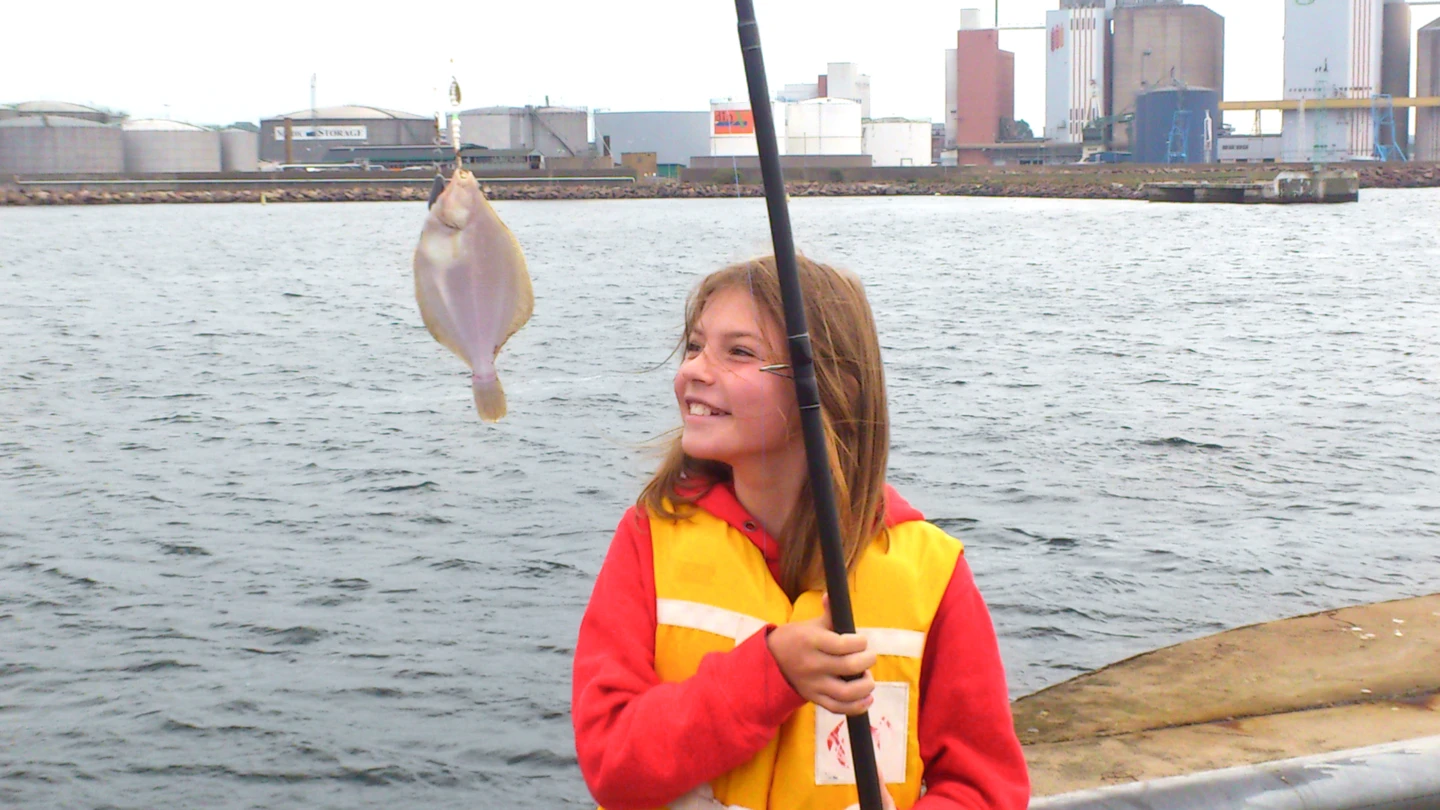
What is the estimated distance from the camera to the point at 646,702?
220 centimetres

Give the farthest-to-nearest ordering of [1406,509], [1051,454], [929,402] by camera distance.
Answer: [929,402]
[1051,454]
[1406,509]

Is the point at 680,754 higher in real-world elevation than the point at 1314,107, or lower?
lower

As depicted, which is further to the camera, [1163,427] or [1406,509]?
[1163,427]

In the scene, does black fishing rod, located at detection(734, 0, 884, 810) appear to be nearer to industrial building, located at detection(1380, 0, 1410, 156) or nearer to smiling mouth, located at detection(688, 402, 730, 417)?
smiling mouth, located at detection(688, 402, 730, 417)

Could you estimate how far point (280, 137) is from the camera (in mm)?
1993

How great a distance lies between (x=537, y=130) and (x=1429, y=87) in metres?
200

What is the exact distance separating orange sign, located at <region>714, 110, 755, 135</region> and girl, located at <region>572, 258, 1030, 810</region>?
0.32 meters

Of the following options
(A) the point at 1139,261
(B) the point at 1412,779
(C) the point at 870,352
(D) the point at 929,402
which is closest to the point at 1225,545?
(D) the point at 929,402

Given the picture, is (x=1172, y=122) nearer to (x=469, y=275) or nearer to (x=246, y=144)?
(x=246, y=144)

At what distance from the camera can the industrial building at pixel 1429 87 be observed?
175 metres

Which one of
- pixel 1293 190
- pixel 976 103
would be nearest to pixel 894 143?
pixel 1293 190

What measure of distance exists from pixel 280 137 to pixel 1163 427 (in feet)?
53.6

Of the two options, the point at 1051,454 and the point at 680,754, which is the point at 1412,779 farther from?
the point at 1051,454

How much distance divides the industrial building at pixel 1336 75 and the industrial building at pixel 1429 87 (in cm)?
890
